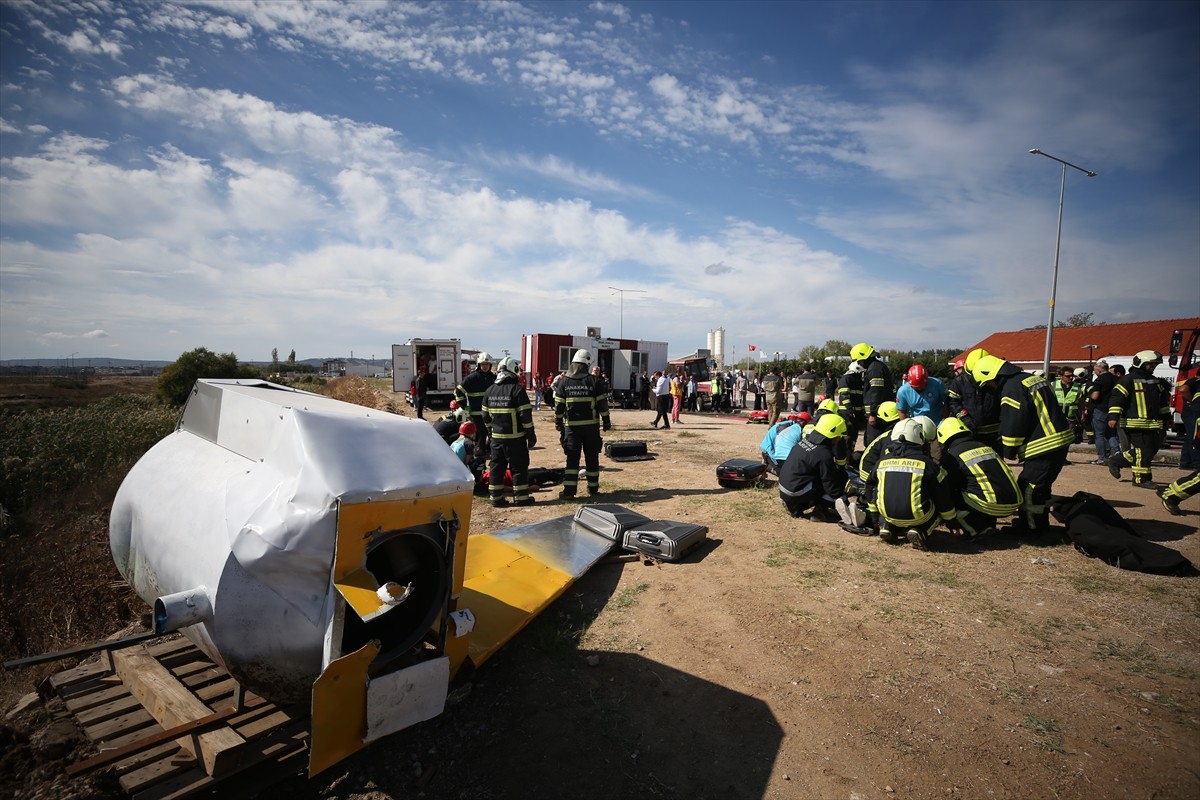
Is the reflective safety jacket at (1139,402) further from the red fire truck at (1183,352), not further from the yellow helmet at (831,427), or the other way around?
the red fire truck at (1183,352)

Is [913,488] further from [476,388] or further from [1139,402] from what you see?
[476,388]

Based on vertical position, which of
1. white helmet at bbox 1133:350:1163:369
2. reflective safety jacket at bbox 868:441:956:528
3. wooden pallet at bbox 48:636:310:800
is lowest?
wooden pallet at bbox 48:636:310:800

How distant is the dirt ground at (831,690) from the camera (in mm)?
2562

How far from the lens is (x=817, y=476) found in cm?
627

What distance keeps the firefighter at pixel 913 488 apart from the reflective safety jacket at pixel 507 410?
4076 millimetres

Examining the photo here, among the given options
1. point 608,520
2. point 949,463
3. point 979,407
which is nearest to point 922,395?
point 979,407

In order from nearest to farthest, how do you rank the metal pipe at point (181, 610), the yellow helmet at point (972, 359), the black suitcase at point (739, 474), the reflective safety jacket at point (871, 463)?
the metal pipe at point (181, 610) < the reflective safety jacket at point (871, 463) < the yellow helmet at point (972, 359) < the black suitcase at point (739, 474)

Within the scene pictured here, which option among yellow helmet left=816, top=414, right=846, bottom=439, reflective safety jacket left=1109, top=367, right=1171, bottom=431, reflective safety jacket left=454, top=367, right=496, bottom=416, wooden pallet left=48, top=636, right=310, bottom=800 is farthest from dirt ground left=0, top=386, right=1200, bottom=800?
reflective safety jacket left=454, top=367, right=496, bottom=416

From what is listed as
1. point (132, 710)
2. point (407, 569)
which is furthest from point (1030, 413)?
point (132, 710)

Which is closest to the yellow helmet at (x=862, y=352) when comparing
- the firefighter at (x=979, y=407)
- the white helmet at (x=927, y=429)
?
the firefighter at (x=979, y=407)

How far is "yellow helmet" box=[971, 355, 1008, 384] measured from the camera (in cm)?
580

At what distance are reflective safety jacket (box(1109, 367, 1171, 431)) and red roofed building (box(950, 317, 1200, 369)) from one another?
72.7 ft

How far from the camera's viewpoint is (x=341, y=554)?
2.23 meters

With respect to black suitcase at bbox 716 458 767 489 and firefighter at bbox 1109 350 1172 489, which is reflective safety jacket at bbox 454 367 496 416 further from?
firefighter at bbox 1109 350 1172 489
